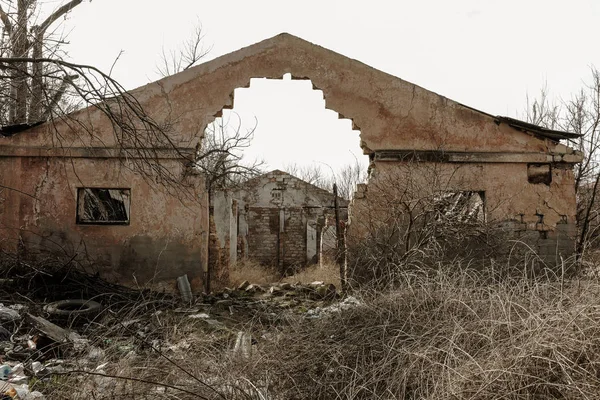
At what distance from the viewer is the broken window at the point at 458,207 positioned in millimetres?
9266

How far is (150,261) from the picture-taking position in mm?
10055

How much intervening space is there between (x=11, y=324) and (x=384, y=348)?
14.6ft

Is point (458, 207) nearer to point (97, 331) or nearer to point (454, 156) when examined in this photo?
point (454, 156)

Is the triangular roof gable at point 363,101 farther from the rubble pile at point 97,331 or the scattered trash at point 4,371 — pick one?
the scattered trash at point 4,371

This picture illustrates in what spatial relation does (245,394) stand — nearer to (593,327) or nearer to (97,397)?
(97,397)

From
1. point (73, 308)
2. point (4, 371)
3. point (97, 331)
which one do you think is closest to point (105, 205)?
point (73, 308)

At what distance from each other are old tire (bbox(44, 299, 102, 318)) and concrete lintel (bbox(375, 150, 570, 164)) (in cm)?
525

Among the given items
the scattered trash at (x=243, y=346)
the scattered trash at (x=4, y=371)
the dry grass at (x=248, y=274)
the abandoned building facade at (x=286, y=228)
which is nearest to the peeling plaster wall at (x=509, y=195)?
the scattered trash at (x=243, y=346)

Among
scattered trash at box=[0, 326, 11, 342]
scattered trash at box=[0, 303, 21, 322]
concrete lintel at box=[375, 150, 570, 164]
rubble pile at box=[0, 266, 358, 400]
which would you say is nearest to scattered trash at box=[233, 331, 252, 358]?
rubble pile at box=[0, 266, 358, 400]

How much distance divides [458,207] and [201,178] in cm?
468

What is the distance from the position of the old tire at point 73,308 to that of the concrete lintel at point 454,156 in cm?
525

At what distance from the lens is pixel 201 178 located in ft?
33.7

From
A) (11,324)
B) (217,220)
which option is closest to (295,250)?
(217,220)

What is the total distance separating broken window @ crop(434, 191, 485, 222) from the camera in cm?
927
